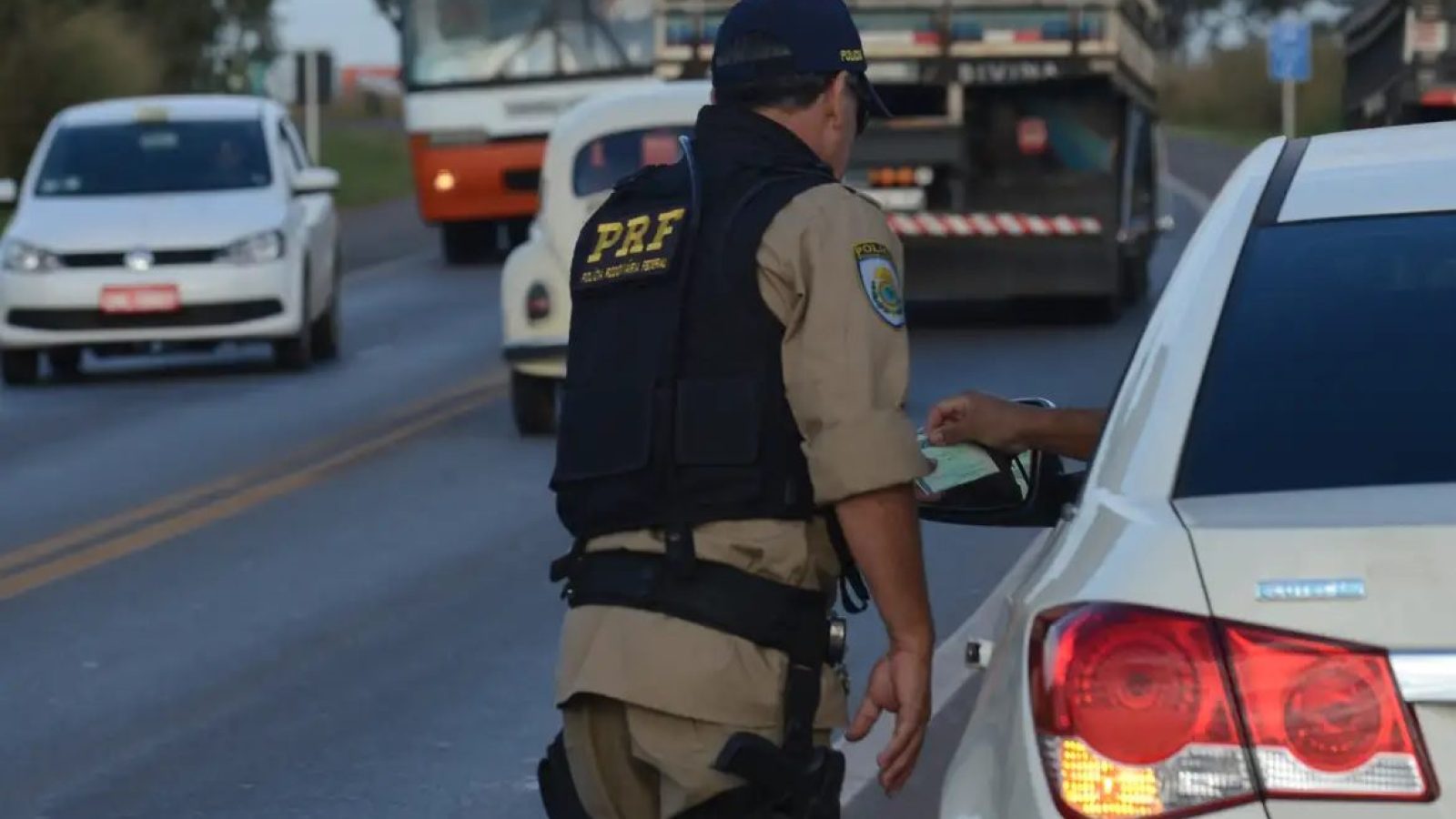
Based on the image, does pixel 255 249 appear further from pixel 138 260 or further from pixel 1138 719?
pixel 1138 719

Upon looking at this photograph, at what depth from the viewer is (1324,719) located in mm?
3121

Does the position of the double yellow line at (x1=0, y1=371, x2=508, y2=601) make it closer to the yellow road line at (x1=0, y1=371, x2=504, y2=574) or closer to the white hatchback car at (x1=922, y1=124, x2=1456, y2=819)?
the yellow road line at (x1=0, y1=371, x2=504, y2=574)

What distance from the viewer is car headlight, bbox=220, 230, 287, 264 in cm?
1870

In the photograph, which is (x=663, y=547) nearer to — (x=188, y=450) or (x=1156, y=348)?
(x=1156, y=348)

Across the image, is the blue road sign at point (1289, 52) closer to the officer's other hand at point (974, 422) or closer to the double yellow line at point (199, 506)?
the double yellow line at point (199, 506)

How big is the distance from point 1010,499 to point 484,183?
83.9ft

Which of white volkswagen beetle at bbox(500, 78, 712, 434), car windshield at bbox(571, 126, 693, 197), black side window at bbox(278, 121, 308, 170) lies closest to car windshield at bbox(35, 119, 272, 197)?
black side window at bbox(278, 121, 308, 170)

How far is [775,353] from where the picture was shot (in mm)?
3932

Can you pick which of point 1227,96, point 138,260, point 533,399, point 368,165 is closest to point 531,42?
point 138,260

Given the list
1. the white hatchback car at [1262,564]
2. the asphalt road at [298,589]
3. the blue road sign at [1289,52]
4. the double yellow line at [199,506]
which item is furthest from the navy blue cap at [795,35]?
the blue road sign at [1289,52]

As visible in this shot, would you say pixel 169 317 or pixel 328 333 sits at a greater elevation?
pixel 169 317

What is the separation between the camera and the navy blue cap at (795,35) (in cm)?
405

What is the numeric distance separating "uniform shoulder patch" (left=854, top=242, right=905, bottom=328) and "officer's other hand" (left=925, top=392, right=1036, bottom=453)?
59 centimetres

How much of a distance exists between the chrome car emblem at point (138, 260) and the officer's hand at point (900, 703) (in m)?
15.1
